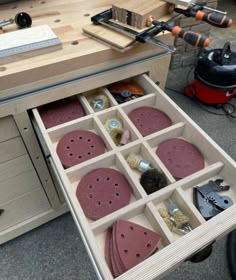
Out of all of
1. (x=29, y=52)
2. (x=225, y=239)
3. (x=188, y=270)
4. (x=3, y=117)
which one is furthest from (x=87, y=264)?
(x=29, y=52)

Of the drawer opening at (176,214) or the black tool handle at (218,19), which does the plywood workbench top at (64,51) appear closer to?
the black tool handle at (218,19)

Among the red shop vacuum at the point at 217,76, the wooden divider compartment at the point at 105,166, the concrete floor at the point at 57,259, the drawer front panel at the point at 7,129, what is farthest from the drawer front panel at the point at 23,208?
the red shop vacuum at the point at 217,76

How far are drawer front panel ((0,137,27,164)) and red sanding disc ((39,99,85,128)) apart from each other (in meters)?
0.11

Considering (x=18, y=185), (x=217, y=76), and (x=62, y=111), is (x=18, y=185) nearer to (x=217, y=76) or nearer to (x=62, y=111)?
(x=62, y=111)

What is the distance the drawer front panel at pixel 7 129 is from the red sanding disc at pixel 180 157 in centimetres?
40

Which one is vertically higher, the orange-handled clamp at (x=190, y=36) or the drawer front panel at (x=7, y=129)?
the orange-handled clamp at (x=190, y=36)

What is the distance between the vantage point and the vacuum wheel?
1.00 m

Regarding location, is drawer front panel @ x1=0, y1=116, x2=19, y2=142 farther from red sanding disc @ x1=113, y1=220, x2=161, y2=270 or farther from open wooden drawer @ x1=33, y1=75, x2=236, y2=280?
red sanding disc @ x1=113, y1=220, x2=161, y2=270

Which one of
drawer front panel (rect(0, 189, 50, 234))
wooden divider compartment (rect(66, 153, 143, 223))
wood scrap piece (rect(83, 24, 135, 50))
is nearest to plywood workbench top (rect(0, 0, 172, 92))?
wood scrap piece (rect(83, 24, 135, 50))

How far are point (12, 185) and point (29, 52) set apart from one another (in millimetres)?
471

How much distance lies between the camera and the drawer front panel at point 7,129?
0.66m

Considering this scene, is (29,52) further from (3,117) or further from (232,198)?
(232,198)

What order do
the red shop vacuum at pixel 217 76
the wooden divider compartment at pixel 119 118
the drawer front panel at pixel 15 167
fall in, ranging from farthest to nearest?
the red shop vacuum at pixel 217 76, the drawer front panel at pixel 15 167, the wooden divider compartment at pixel 119 118

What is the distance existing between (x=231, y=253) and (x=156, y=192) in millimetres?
766
